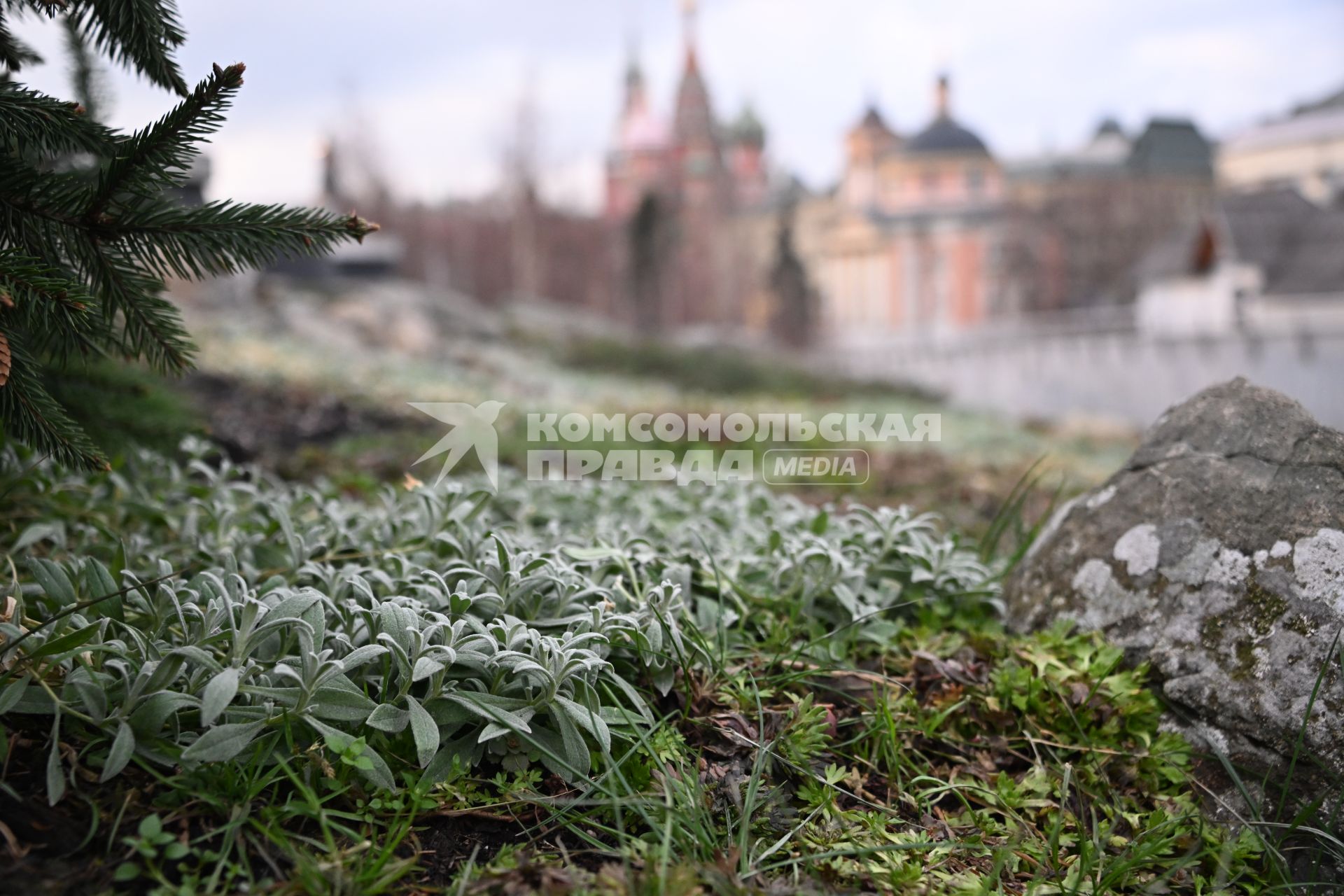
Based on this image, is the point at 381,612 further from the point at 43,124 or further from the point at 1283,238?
the point at 1283,238

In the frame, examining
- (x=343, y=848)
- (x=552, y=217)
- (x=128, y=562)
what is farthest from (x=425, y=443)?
(x=552, y=217)

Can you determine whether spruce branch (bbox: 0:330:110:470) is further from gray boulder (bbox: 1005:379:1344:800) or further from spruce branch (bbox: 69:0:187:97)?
gray boulder (bbox: 1005:379:1344:800)

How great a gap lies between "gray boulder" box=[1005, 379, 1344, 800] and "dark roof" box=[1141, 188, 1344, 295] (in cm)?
2189

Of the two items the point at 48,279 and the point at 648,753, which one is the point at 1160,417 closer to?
the point at 648,753

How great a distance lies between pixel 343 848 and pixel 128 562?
1.19 m

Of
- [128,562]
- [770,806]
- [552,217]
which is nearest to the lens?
[770,806]

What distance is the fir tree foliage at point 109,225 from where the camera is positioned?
1550 millimetres

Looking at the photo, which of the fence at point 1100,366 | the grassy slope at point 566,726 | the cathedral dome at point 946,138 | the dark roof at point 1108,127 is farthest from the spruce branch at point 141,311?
the dark roof at point 1108,127

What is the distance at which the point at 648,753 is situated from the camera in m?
1.65

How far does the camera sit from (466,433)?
6.45 meters
